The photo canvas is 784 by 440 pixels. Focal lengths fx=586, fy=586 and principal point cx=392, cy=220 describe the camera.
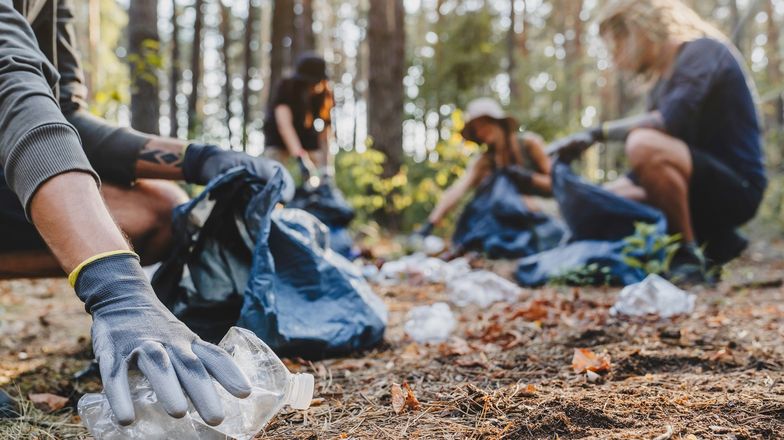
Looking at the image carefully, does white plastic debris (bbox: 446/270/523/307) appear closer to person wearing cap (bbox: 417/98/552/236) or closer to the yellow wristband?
the yellow wristband

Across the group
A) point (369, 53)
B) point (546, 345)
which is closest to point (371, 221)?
point (369, 53)

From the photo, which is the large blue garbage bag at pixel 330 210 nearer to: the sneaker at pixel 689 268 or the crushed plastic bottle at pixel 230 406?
the sneaker at pixel 689 268


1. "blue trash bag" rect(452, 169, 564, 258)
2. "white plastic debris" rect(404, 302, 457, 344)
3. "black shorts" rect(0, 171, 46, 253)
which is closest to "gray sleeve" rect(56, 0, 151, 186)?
"black shorts" rect(0, 171, 46, 253)

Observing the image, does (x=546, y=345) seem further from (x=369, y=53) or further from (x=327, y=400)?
(x=369, y=53)

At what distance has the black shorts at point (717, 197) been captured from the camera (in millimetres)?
3338

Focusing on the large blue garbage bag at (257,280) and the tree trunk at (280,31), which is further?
the tree trunk at (280,31)

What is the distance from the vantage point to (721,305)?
8.41ft

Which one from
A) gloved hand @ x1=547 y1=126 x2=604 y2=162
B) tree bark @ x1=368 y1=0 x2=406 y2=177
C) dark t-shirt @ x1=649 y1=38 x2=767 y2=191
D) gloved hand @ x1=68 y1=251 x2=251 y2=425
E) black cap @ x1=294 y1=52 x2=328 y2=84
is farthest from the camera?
tree bark @ x1=368 y1=0 x2=406 y2=177

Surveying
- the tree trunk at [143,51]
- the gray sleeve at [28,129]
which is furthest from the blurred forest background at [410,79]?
the gray sleeve at [28,129]

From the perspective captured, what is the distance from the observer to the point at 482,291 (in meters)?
2.90

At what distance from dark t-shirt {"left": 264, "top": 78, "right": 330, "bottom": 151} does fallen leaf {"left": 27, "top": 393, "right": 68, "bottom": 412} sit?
4.08 meters

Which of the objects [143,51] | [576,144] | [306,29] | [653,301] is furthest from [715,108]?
[306,29]

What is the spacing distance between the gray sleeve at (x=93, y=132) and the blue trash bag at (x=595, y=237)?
7.36ft

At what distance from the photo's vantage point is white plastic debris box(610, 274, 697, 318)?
7.46 feet
